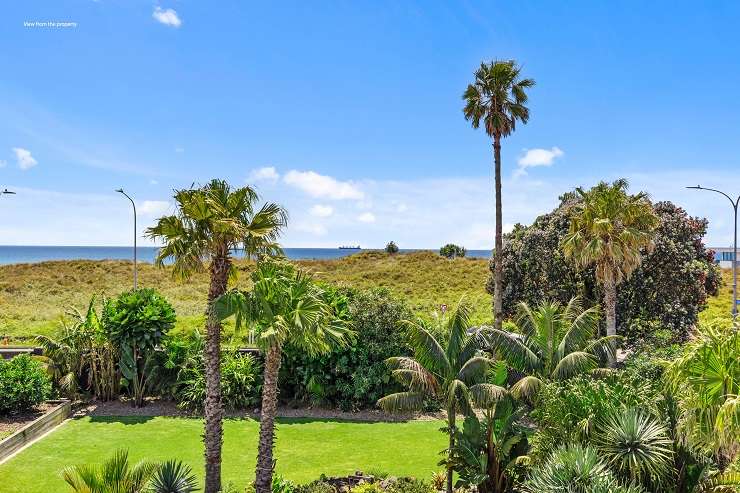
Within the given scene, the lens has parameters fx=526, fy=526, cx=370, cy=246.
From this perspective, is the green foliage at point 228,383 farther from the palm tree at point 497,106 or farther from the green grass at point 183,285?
the green grass at point 183,285

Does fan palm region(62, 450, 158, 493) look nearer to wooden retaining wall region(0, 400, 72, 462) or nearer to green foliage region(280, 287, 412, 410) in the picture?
wooden retaining wall region(0, 400, 72, 462)

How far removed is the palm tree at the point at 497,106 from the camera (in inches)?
944

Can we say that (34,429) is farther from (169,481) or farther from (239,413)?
(169,481)

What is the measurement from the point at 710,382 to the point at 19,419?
21113 mm

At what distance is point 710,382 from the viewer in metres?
8.48

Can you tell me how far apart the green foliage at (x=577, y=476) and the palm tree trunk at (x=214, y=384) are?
7239 mm

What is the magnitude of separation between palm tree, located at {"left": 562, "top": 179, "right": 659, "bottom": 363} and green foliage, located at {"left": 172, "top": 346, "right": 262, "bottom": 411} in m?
13.9

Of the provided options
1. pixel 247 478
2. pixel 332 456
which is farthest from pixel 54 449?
Result: pixel 332 456

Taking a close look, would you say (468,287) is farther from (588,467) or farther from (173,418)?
(588,467)

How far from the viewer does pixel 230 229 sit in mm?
12047

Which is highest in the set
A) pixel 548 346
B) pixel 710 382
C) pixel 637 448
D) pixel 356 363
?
pixel 710 382

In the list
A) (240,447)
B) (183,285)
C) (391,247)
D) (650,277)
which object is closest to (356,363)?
(240,447)

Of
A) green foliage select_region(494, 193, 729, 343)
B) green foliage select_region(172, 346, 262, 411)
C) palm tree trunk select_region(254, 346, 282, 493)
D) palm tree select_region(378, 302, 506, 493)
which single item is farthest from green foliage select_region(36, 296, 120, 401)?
green foliage select_region(494, 193, 729, 343)

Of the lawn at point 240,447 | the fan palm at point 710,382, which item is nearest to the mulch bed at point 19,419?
the lawn at point 240,447
